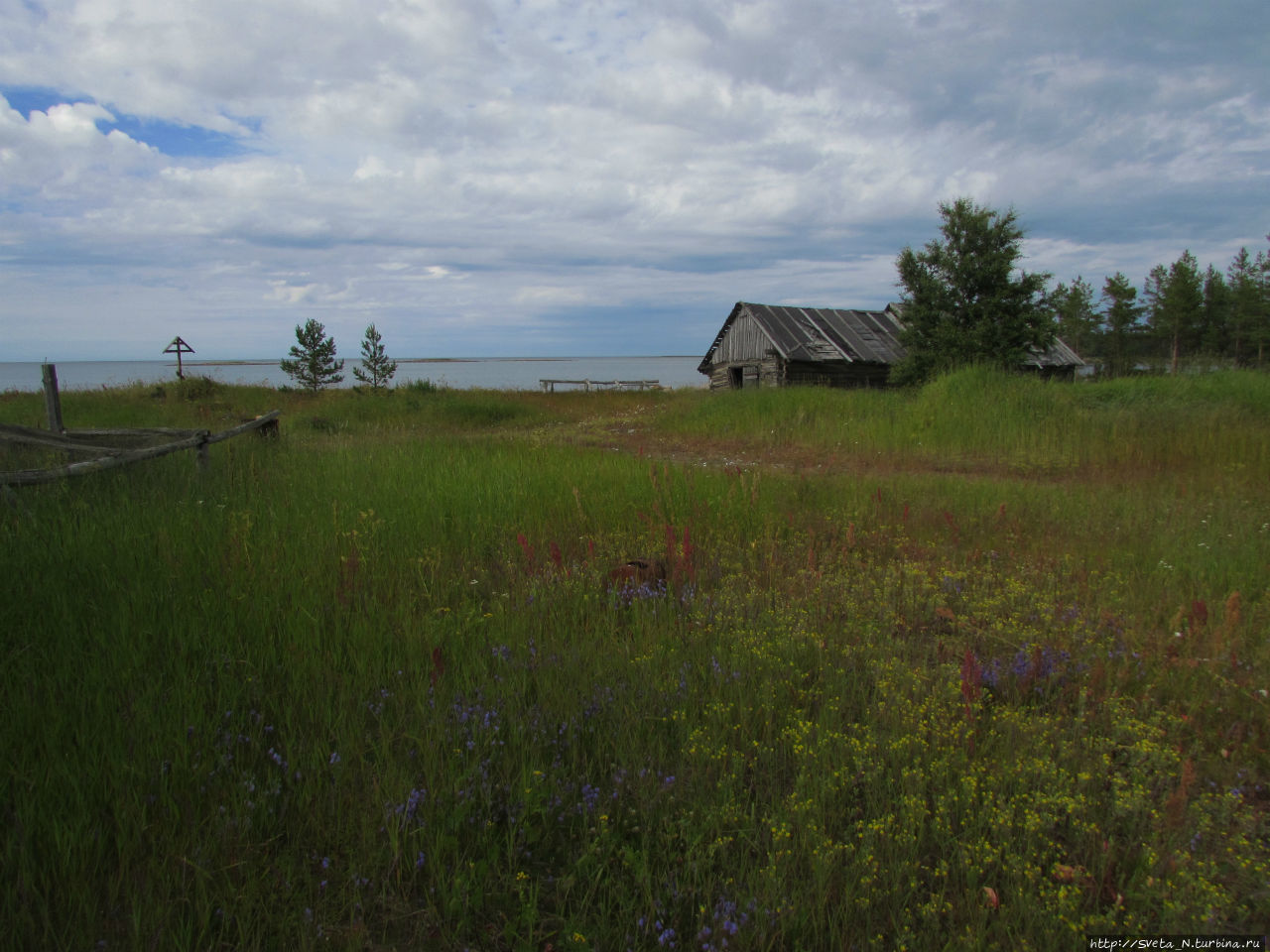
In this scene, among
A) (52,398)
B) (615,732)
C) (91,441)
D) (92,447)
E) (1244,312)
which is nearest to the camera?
(615,732)

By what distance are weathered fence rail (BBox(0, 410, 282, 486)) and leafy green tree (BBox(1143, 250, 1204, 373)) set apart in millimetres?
76517

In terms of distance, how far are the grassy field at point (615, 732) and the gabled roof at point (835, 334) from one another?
71.2 ft

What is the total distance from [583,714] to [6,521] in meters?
5.03

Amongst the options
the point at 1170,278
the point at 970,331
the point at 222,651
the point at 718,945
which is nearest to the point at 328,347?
the point at 970,331

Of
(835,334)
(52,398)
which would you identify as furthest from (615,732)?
(835,334)

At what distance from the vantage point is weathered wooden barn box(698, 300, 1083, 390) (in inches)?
1062

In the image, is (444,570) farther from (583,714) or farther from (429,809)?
(429,809)

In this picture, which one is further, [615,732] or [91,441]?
[91,441]

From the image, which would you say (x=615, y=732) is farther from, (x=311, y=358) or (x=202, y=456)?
(x=311, y=358)

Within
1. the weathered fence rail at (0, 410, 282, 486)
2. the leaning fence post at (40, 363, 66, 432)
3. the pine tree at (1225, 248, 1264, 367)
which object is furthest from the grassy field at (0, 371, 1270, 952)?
the pine tree at (1225, 248, 1264, 367)

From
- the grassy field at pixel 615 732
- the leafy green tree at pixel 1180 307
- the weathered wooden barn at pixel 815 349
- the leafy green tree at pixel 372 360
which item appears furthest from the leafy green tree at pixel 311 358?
the leafy green tree at pixel 1180 307

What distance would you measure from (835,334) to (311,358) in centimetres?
2616

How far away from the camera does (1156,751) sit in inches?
106

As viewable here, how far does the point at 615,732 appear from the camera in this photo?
282 cm
